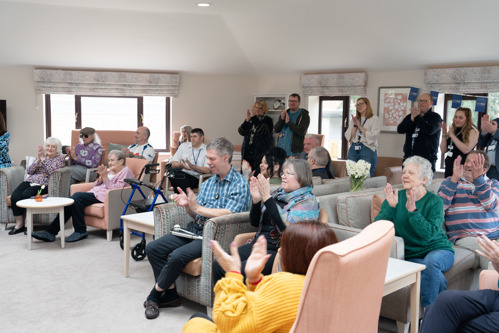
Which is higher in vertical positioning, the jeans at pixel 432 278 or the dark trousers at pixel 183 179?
the dark trousers at pixel 183 179

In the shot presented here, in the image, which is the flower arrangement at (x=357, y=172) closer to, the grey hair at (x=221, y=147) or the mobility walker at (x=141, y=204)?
the grey hair at (x=221, y=147)

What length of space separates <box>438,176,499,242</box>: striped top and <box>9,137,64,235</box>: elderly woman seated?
442 cm

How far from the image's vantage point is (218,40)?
8.65 metres

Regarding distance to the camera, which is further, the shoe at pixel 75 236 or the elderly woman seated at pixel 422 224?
the shoe at pixel 75 236

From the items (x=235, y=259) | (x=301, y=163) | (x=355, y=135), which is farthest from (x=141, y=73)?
(x=235, y=259)

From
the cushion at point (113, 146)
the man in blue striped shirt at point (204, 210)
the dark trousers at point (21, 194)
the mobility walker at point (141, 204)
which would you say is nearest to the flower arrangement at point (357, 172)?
the man in blue striped shirt at point (204, 210)

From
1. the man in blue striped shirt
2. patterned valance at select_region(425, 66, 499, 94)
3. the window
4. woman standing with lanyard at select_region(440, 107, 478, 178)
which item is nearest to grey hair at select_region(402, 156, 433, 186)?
the man in blue striped shirt

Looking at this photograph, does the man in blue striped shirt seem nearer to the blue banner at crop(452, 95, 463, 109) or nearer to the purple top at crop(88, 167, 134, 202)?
the purple top at crop(88, 167, 134, 202)

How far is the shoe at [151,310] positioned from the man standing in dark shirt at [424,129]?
4.28 metres

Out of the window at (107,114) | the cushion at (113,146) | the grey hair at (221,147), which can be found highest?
the window at (107,114)

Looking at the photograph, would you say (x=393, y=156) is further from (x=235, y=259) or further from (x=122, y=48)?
(x=235, y=259)

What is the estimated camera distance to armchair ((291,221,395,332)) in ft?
5.16

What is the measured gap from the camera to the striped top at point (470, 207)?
391cm

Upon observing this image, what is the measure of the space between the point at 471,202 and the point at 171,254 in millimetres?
2325
